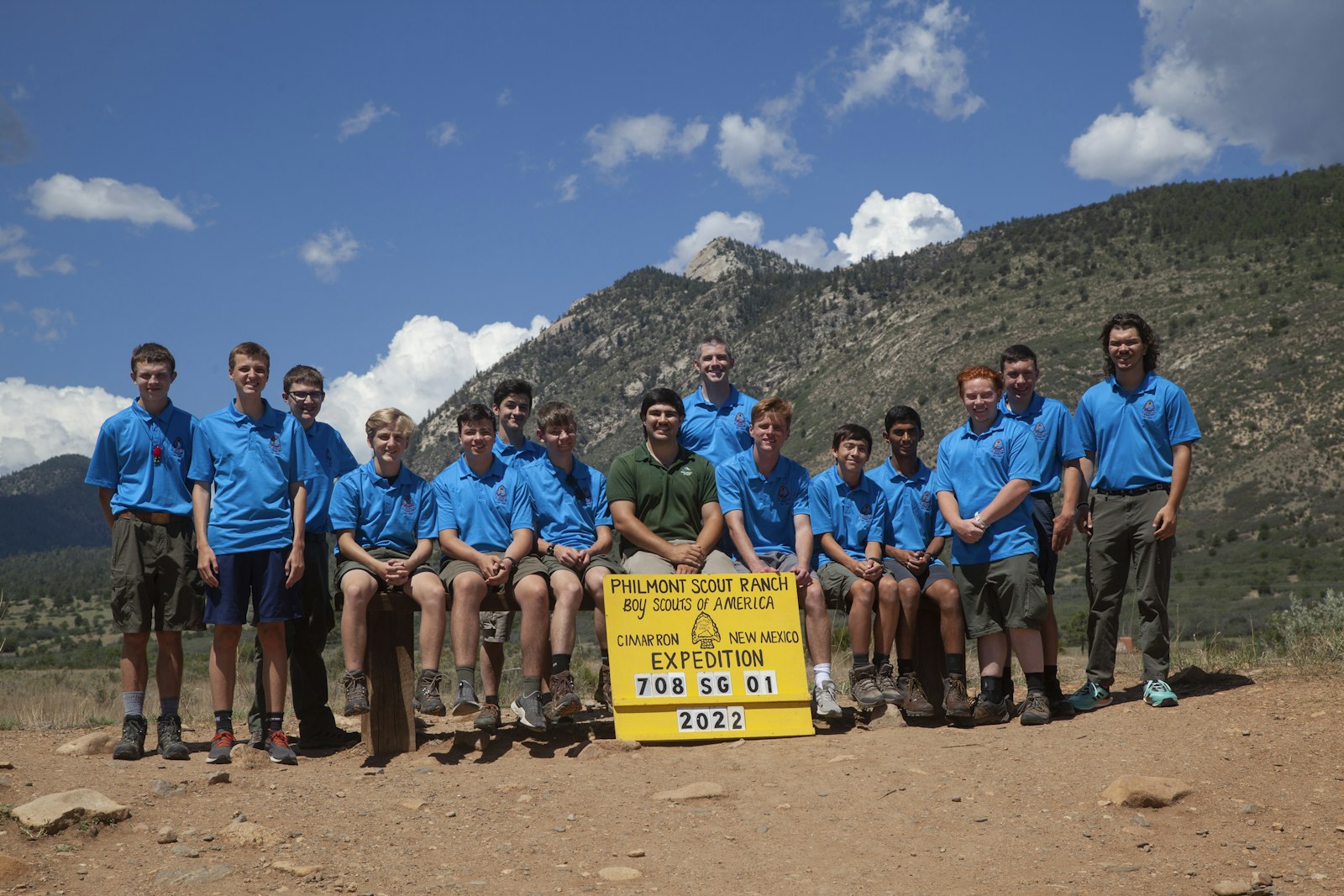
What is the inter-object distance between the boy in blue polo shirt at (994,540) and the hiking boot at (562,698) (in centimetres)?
255

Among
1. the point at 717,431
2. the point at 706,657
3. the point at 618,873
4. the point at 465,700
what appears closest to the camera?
the point at 618,873

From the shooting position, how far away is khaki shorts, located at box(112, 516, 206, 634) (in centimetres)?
638

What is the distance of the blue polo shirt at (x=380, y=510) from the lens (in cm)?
673

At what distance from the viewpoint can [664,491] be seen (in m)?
6.96

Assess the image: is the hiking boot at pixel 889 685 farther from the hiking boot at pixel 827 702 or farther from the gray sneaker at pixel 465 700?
the gray sneaker at pixel 465 700

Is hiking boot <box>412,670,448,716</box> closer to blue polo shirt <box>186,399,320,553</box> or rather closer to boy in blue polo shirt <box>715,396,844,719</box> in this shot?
blue polo shirt <box>186,399,320,553</box>

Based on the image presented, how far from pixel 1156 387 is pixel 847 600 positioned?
241cm

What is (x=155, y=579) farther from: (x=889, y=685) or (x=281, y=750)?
(x=889, y=685)

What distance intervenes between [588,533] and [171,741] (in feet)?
9.54

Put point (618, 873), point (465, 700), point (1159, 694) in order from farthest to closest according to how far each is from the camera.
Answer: point (1159, 694) < point (465, 700) < point (618, 873)

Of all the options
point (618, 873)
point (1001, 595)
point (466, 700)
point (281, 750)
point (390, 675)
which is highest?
point (1001, 595)

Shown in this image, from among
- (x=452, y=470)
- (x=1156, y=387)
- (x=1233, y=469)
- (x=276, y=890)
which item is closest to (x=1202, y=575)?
(x=1233, y=469)

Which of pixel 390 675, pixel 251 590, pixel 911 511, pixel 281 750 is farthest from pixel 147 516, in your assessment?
pixel 911 511

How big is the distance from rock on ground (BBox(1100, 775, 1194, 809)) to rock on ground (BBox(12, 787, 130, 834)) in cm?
471
